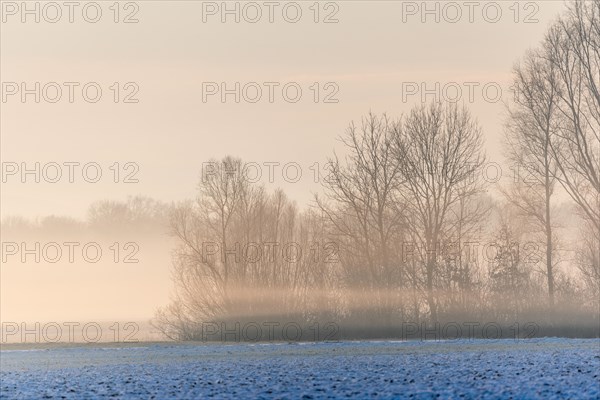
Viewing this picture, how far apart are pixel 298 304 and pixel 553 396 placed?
45073mm

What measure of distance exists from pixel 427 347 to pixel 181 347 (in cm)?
1147

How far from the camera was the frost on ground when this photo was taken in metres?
20.6

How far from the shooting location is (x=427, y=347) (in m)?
39.7

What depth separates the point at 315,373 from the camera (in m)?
25.6

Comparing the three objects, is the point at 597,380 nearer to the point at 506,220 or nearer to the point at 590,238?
the point at 506,220

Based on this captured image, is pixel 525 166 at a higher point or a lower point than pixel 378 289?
higher

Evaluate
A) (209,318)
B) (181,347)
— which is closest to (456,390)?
(181,347)

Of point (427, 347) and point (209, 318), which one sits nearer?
point (427, 347)

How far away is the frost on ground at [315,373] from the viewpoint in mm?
20625

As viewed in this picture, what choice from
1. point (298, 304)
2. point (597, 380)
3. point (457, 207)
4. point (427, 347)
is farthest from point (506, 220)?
point (597, 380)

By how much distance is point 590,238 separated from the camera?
72.0 meters

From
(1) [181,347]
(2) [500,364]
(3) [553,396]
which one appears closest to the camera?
(3) [553,396]

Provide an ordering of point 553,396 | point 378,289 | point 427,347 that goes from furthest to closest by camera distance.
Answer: point 378,289, point 427,347, point 553,396

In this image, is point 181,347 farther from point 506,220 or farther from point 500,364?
point 506,220
